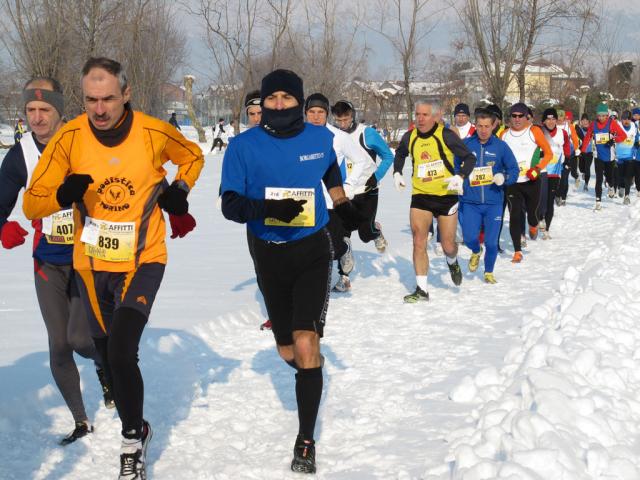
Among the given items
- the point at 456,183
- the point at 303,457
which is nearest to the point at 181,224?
the point at 303,457

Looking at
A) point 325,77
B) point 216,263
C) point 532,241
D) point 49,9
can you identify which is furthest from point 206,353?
point 325,77

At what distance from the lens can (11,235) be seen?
3.71 meters

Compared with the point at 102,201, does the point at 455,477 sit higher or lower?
lower

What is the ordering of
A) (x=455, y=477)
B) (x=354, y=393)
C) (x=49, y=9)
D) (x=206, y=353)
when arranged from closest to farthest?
(x=455, y=477)
(x=354, y=393)
(x=206, y=353)
(x=49, y=9)

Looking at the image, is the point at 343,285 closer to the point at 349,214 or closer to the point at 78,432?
the point at 349,214

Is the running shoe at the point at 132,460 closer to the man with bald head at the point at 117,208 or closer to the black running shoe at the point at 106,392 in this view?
the man with bald head at the point at 117,208

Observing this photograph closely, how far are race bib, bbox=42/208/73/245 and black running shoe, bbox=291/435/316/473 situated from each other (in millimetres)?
1681

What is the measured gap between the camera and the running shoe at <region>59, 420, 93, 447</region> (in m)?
4.11

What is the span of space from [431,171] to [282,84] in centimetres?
409

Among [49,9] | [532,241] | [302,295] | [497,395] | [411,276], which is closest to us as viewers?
[302,295]

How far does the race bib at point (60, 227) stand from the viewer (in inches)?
161

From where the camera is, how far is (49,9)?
20.5m

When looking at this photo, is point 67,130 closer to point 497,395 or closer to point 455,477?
point 455,477

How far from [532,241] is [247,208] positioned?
9.16 metres
